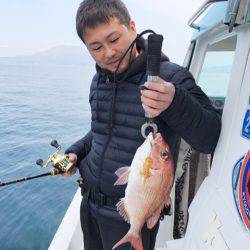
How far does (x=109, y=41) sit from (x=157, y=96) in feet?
2.23

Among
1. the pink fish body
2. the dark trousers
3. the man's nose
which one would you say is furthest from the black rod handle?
the dark trousers

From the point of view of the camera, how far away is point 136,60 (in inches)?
78.5

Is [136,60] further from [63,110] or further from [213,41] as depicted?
[63,110]

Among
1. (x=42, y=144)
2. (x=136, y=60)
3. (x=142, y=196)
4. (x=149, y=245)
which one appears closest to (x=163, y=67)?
(x=136, y=60)

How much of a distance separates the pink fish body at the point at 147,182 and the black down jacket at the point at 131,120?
181 millimetres

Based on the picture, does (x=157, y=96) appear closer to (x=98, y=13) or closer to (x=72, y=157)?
(x=98, y=13)

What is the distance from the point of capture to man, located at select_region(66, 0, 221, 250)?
5.42 ft

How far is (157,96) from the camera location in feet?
4.61

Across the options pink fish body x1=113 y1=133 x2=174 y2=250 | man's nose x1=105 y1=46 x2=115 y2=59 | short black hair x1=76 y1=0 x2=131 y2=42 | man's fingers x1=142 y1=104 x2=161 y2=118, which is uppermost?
short black hair x1=76 y1=0 x2=131 y2=42

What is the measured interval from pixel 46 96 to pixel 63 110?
389cm

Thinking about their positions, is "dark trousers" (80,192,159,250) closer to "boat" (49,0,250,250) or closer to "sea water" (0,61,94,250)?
"boat" (49,0,250,250)

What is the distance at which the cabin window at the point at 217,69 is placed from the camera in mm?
3295

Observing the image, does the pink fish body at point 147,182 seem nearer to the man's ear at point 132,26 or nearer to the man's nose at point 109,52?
the man's nose at point 109,52

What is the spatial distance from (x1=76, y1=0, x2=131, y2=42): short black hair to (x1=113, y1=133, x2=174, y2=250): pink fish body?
2.69 ft
